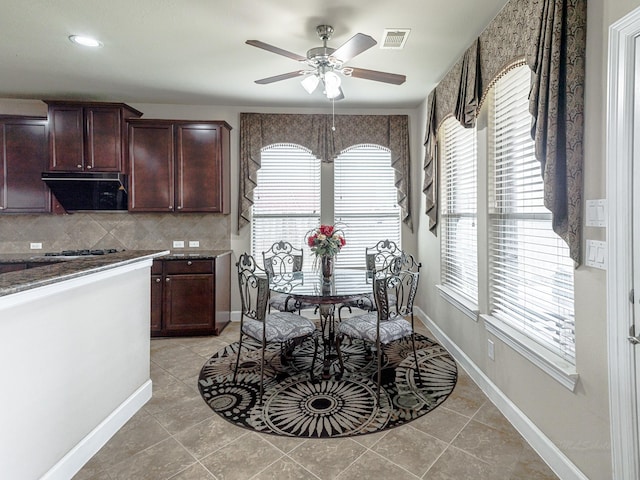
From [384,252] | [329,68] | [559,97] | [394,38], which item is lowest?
[384,252]

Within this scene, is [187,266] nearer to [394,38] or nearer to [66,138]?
[66,138]

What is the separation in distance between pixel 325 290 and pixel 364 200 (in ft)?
7.00

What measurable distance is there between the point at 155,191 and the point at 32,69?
1547mm

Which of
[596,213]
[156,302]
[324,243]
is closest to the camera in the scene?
[596,213]

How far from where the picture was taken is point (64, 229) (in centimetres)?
420

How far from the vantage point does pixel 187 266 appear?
149 inches

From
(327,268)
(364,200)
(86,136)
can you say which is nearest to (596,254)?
(327,268)

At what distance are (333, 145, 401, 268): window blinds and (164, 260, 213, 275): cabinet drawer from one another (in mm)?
1714

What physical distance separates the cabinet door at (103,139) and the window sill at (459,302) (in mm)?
3917

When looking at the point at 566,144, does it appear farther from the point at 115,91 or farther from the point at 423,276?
the point at 115,91

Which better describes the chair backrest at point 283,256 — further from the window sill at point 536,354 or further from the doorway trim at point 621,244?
the doorway trim at point 621,244

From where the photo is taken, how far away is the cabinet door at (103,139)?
383 centimetres

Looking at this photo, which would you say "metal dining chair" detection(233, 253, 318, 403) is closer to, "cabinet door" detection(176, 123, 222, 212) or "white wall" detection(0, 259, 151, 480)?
"white wall" detection(0, 259, 151, 480)

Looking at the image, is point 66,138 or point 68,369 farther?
point 66,138
